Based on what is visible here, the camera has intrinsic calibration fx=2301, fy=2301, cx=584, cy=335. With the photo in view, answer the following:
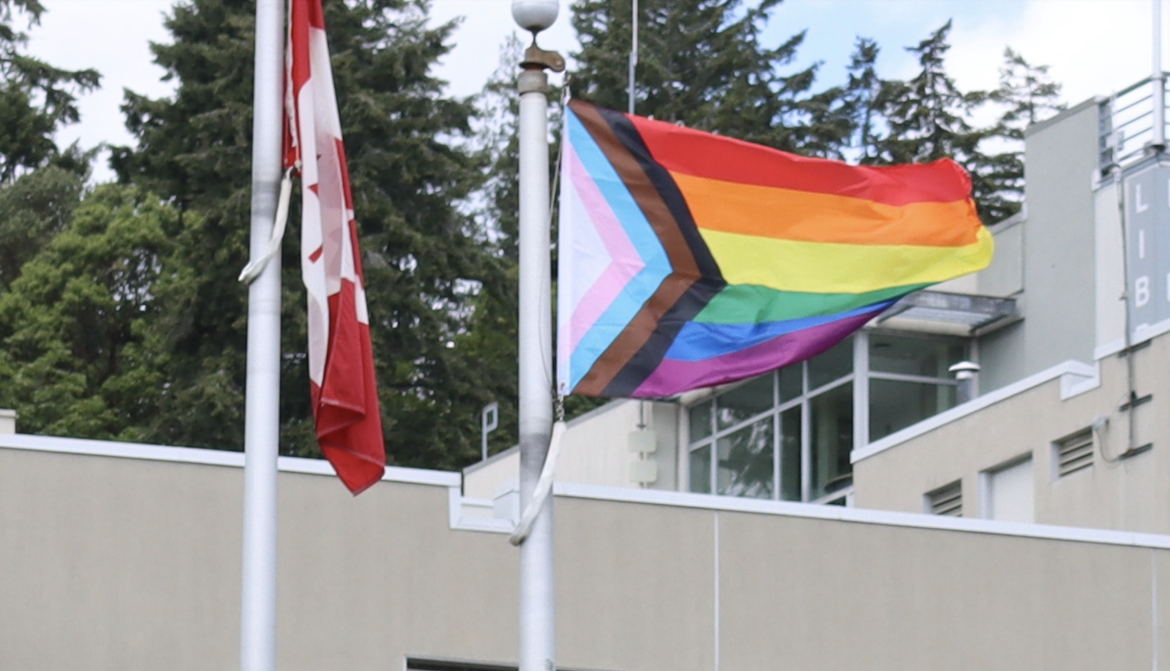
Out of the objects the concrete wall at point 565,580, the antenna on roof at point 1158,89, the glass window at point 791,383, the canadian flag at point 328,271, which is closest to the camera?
the canadian flag at point 328,271

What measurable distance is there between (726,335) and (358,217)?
3313 cm

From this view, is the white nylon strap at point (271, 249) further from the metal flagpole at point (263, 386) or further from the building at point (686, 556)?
the building at point (686, 556)

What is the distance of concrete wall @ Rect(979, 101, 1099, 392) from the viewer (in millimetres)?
30344

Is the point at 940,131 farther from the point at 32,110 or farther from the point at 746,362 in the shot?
the point at 746,362

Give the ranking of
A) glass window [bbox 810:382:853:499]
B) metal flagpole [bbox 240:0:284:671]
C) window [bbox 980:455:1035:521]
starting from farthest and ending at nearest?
1. glass window [bbox 810:382:853:499]
2. window [bbox 980:455:1035:521]
3. metal flagpole [bbox 240:0:284:671]

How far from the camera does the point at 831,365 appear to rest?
3114cm

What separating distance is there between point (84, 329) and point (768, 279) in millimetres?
37660

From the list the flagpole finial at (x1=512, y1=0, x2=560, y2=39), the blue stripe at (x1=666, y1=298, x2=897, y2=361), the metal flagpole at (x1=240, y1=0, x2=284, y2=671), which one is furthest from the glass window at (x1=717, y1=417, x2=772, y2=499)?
the metal flagpole at (x1=240, y1=0, x2=284, y2=671)

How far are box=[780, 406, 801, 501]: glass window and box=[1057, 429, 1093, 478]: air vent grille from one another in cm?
557

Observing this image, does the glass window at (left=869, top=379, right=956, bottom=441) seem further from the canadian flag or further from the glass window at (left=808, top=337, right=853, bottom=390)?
the canadian flag

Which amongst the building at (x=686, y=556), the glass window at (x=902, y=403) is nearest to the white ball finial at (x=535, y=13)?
the building at (x=686, y=556)

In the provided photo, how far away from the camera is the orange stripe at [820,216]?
12.6m

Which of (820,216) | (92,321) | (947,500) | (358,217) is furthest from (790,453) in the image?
(92,321)

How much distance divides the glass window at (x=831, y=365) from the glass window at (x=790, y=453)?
20.8 inches
